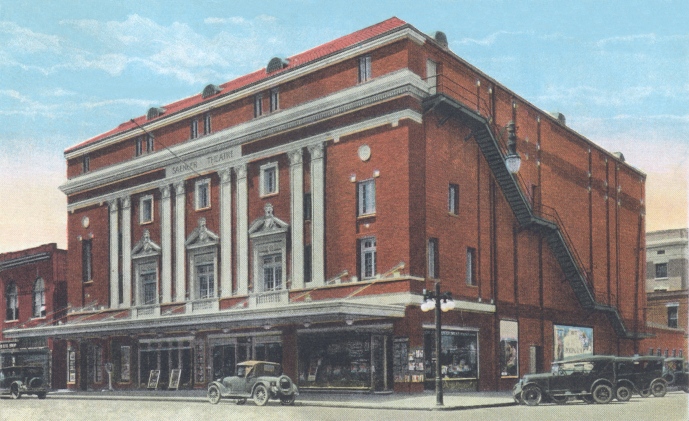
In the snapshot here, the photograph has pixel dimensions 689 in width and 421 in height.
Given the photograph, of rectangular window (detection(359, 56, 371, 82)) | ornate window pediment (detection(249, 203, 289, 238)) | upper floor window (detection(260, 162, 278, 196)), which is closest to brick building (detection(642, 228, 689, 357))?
rectangular window (detection(359, 56, 371, 82))

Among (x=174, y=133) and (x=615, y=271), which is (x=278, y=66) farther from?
(x=615, y=271)

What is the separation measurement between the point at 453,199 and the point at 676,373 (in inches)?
450

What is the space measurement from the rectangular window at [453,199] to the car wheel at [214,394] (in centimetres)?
1071

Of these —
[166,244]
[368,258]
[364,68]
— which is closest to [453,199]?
[368,258]

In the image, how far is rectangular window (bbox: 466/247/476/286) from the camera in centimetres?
3278

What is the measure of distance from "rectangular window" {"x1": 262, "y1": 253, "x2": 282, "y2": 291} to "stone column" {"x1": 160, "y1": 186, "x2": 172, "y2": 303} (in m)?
4.45

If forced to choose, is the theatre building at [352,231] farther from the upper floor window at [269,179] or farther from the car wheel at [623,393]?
the car wheel at [623,393]

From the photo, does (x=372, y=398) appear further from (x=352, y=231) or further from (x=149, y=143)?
(x=149, y=143)

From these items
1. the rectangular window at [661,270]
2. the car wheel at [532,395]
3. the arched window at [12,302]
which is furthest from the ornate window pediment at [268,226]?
the arched window at [12,302]

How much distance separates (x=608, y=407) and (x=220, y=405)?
1183 centimetres

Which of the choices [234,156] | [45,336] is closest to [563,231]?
[234,156]

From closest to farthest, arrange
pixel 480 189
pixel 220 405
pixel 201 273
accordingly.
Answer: pixel 220 405, pixel 480 189, pixel 201 273

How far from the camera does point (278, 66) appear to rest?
102 ft

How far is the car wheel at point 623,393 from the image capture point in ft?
88.4
